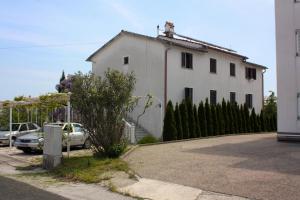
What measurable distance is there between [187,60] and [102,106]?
15403 mm

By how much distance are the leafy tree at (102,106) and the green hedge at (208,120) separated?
1066cm

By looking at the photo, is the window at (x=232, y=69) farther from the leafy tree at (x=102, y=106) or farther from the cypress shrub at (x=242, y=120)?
the leafy tree at (x=102, y=106)

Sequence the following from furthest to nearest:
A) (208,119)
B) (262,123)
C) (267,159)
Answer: (262,123)
(208,119)
(267,159)

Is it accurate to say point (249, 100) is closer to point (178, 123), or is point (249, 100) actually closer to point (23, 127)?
point (178, 123)

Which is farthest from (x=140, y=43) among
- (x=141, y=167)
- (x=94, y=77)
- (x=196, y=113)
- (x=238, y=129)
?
(x=141, y=167)

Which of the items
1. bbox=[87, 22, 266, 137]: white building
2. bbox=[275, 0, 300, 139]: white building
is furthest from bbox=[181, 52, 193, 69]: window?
bbox=[275, 0, 300, 139]: white building

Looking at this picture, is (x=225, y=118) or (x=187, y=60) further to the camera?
(x=225, y=118)

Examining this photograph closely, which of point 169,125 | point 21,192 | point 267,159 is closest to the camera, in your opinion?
point 21,192

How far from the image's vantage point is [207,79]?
105 feet

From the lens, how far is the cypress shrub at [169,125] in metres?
26.2

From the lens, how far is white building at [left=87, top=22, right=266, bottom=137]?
28375 millimetres

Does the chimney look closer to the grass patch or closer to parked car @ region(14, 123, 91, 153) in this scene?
parked car @ region(14, 123, 91, 153)

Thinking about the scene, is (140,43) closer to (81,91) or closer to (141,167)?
(81,91)

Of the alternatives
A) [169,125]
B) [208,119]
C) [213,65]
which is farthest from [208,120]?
[213,65]
